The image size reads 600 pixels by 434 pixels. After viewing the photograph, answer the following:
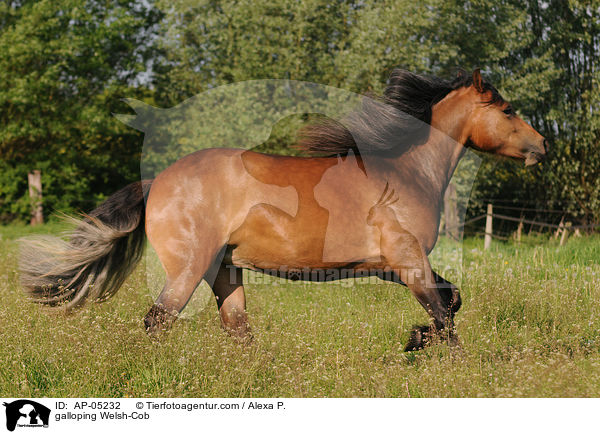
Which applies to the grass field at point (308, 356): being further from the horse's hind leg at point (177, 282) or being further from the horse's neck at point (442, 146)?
the horse's neck at point (442, 146)

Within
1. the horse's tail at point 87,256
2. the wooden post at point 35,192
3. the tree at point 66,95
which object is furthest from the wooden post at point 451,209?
the wooden post at point 35,192

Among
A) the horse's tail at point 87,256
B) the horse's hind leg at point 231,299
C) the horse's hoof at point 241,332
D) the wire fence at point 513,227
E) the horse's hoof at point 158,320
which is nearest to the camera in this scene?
the horse's hoof at point 158,320

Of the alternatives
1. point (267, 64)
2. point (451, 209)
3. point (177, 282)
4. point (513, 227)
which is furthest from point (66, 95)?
point (177, 282)

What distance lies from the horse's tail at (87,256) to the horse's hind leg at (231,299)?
0.79 metres

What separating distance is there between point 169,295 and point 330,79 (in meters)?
13.5

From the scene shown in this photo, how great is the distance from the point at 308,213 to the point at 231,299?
3.78ft

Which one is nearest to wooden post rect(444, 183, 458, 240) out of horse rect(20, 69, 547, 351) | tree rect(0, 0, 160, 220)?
horse rect(20, 69, 547, 351)

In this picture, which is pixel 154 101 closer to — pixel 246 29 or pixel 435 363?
pixel 246 29

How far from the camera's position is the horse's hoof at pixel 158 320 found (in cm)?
406

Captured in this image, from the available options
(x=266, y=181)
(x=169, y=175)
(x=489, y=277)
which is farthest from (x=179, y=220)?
(x=489, y=277)

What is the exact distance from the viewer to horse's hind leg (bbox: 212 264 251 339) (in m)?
4.74

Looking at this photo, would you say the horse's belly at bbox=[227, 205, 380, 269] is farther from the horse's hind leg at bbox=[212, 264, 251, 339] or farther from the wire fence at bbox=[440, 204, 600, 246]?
the wire fence at bbox=[440, 204, 600, 246]

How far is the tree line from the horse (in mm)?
6545

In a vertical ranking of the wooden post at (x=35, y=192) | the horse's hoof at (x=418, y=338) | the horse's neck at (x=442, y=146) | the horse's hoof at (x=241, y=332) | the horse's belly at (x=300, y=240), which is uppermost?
the horse's neck at (x=442, y=146)
